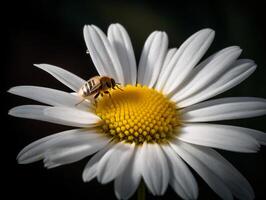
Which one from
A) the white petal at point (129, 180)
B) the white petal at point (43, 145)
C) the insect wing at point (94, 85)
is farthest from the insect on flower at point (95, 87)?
the white petal at point (129, 180)

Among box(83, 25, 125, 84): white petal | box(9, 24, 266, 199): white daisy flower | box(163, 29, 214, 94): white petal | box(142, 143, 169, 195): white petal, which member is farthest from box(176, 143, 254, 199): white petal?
box(83, 25, 125, 84): white petal

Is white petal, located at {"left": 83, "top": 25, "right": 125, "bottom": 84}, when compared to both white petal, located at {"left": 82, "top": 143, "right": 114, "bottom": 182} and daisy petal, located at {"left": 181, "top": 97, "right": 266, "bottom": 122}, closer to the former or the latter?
daisy petal, located at {"left": 181, "top": 97, "right": 266, "bottom": 122}

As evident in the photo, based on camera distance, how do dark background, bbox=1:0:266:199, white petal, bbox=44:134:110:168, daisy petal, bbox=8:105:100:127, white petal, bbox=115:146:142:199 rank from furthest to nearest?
dark background, bbox=1:0:266:199 → daisy petal, bbox=8:105:100:127 → white petal, bbox=44:134:110:168 → white petal, bbox=115:146:142:199

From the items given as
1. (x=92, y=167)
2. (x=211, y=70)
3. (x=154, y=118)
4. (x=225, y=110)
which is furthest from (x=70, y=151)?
(x=211, y=70)

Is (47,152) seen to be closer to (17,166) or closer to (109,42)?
(109,42)

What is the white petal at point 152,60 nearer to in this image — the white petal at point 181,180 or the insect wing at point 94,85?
the insect wing at point 94,85

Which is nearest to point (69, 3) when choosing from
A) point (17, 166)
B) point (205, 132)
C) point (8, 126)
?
point (8, 126)

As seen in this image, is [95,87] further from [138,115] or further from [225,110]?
[225,110]
